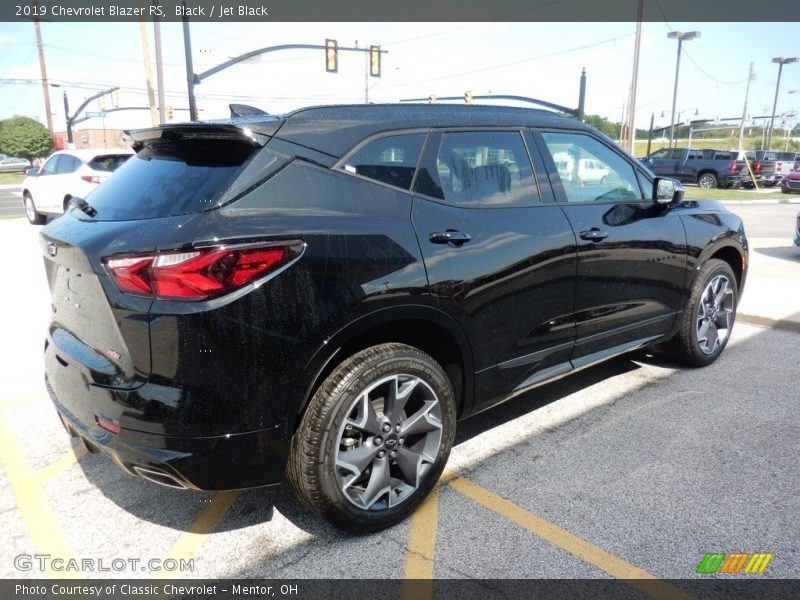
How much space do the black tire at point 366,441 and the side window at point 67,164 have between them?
1226cm

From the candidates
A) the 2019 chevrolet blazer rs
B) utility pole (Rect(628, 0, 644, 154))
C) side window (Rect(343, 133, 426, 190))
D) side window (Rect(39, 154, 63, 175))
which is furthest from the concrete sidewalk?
utility pole (Rect(628, 0, 644, 154))

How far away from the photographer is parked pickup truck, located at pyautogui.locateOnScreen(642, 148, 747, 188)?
26219mm

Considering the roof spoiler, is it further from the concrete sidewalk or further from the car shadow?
the concrete sidewalk

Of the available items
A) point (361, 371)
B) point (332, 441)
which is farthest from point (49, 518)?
point (361, 371)

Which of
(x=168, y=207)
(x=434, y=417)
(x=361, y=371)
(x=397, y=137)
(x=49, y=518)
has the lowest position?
(x=49, y=518)

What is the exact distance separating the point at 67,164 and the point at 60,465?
11498 millimetres

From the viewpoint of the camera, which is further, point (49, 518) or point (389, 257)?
point (49, 518)

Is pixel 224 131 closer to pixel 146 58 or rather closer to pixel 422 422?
pixel 422 422

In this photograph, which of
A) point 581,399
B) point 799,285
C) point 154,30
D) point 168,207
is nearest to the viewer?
point 168,207

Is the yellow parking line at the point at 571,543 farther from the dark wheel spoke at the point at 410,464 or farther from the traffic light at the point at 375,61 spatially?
the traffic light at the point at 375,61

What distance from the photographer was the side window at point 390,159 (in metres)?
2.62

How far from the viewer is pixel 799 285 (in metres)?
7.14

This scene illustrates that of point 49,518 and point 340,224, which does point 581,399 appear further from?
point 49,518

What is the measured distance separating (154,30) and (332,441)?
72.3 ft
